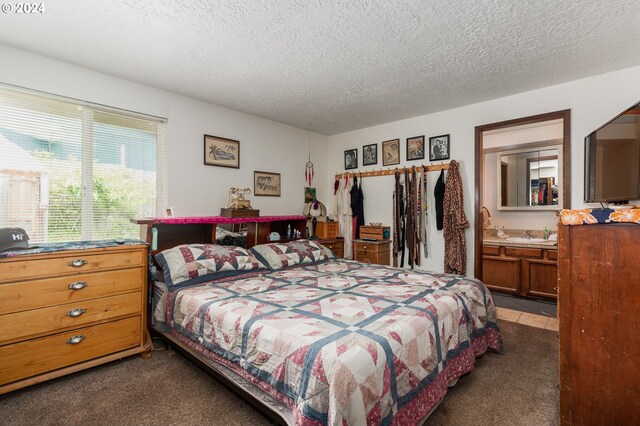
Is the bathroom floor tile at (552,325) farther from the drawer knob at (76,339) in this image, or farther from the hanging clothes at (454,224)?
the drawer knob at (76,339)

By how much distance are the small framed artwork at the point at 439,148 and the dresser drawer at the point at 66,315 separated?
3.89m

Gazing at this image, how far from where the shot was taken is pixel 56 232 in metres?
2.77

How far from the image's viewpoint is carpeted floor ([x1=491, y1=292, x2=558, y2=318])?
3573mm

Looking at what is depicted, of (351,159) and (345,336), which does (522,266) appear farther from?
(345,336)

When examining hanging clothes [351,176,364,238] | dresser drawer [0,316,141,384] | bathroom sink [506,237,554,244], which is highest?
hanging clothes [351,176,364,238]

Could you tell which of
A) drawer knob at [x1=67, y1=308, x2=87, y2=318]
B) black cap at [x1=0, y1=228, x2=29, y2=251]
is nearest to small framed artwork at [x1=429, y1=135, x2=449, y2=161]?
drawer knob at [x1=67, y1=308, x2=87, y2=318]

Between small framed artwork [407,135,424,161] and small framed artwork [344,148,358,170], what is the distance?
96 cm

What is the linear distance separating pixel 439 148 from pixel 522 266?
1.98m

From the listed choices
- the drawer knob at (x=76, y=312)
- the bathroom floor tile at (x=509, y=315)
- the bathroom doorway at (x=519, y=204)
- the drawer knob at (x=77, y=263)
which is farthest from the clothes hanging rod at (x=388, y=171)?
the drawer knob at (x=76, y=312)

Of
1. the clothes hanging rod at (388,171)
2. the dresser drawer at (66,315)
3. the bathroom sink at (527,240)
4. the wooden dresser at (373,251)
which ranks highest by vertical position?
the clothes hanging rod at (388,171)

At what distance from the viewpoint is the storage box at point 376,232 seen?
14.8ft

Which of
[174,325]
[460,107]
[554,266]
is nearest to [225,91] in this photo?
[174,325]

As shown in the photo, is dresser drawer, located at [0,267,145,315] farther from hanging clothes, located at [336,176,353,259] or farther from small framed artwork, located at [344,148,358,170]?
small framed artwork, located at [344,148,358,170]

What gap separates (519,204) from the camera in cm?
479
